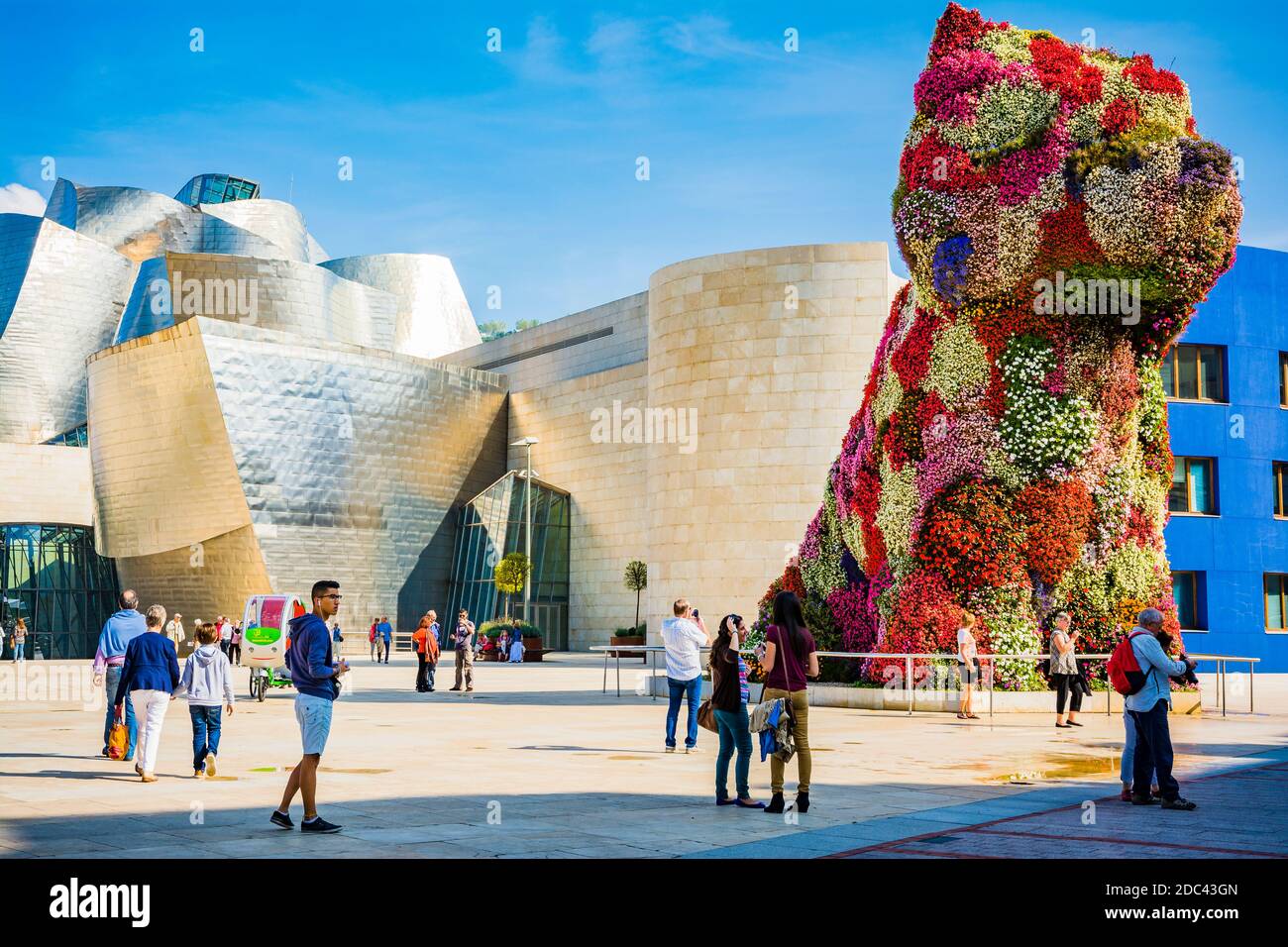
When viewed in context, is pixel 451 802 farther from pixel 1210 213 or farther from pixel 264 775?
pixel 1210 213

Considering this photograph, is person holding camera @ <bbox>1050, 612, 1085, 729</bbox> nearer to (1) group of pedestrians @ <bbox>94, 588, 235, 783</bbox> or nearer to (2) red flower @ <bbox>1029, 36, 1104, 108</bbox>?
(2) red flower @ <bbox>1029, 36, 1104, 108</bbox>

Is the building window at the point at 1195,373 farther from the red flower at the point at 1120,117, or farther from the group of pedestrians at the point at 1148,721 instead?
the group of pedestrians at the point at 1148,721

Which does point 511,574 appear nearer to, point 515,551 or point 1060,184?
point 515,551

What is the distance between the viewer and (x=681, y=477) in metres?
39.4

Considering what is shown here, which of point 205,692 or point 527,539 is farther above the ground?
point 527,539

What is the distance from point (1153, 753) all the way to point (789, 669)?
3.07 metres

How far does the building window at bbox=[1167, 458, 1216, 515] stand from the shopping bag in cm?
2992

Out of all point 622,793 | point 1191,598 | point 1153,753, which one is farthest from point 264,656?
point 1191,598

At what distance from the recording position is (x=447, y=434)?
197 ft

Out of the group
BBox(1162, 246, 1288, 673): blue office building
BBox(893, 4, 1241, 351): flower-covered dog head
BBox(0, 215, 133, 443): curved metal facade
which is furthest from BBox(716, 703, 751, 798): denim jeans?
BBox(0, 215, 133, 443): curved metal facade

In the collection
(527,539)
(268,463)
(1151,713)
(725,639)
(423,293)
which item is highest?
(423,293)

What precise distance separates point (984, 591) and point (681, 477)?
20.9 m
